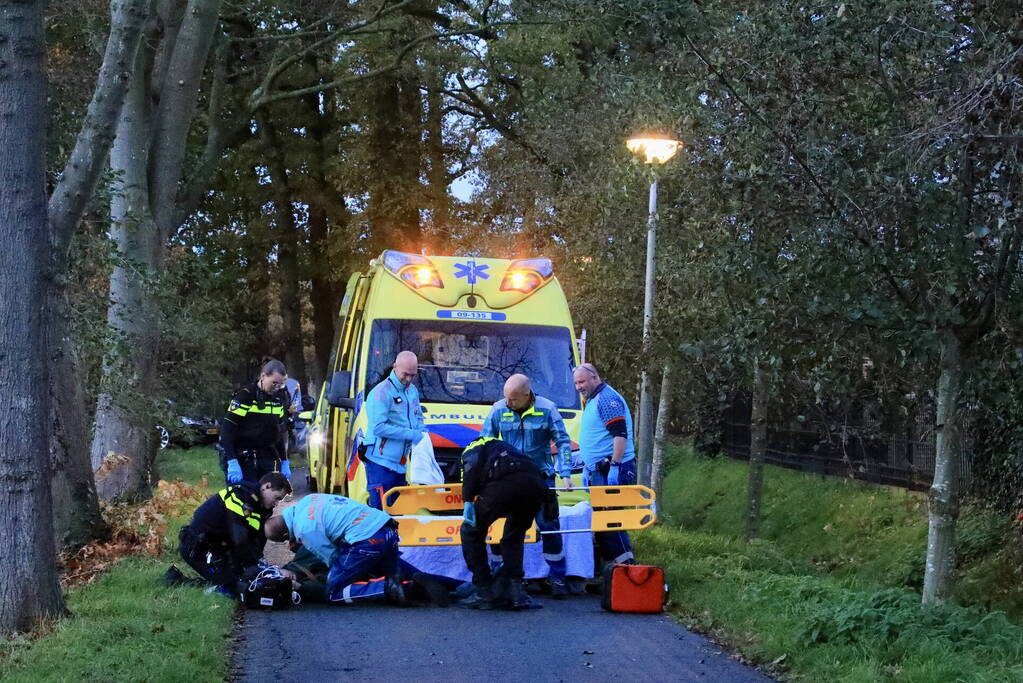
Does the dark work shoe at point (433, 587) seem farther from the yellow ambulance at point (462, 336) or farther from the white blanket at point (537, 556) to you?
the yellow ambulance at point (462, 336)

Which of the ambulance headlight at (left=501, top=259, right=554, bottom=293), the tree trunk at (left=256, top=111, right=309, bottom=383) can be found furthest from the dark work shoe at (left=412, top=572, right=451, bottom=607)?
the tree trunk at (left=256, top=111, right=309, bottom=383)

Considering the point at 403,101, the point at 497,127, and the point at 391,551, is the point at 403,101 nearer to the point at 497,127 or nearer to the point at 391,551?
the point at 497,127

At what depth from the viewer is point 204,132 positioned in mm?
33250

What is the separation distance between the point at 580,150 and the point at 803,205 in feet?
42.0

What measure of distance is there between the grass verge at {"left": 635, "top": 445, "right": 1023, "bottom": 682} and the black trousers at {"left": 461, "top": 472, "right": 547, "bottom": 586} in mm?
1348

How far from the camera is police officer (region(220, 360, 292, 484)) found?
12586mm

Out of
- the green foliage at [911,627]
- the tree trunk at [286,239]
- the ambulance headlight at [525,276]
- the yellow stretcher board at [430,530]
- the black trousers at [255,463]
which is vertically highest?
the tree trunk at [286,239]

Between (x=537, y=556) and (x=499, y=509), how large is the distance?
4.37 ft

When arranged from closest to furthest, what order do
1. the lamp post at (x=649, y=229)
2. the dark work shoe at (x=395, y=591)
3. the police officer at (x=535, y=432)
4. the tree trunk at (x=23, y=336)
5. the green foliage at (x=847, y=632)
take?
the green foliage at (x=847, y=632), the tree trunk at (x=23, y=336), the dark work shoe at (x=395, y=591), the police officer at (x=535, y=432), the lamp post at (x=649, y=229)

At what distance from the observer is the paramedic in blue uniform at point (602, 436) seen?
11727 mm

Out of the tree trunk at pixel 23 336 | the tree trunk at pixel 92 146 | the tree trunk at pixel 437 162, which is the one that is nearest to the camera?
the tree trunk at pixel 23 336

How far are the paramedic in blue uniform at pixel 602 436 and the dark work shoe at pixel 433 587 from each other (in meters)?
1.80

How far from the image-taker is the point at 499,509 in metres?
9.85

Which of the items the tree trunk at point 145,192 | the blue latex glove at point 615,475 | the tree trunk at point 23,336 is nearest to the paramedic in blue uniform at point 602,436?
the blue latex glove at point 615,475
